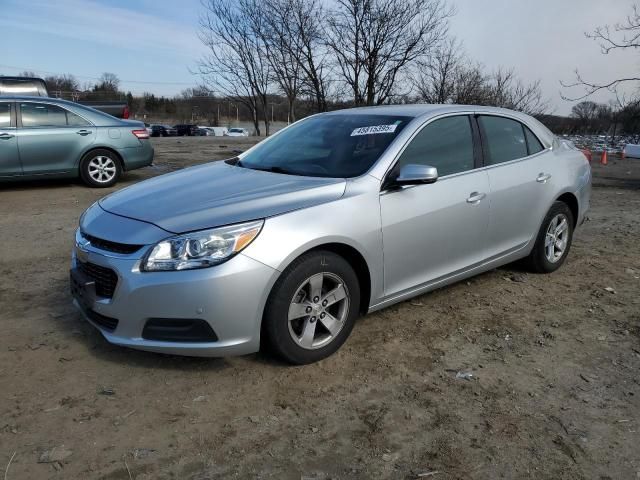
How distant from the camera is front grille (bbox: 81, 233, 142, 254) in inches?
116

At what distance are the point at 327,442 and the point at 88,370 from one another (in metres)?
1.54

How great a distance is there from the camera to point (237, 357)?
331cm

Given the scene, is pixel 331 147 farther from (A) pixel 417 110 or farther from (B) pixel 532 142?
(B) pixel 532 142

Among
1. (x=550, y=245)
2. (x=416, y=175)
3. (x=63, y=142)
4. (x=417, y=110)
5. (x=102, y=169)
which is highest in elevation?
(x=417, y=110)

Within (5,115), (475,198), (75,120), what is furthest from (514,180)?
(5,115)

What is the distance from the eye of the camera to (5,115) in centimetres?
818

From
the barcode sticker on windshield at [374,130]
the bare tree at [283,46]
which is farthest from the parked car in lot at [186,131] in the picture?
the barcode sticker on windshield at [374,130]

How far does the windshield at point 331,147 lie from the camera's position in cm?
367

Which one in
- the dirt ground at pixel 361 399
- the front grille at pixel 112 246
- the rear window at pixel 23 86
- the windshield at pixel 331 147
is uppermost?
the rear window at pixel 23 86

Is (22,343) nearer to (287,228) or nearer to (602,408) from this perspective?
(287,228)

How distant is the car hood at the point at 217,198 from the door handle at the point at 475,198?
3.64ft

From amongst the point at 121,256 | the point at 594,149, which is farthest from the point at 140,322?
the point at 594,149

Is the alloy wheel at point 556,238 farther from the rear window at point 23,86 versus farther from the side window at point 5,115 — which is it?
the rear window at point 23,86

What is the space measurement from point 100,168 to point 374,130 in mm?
6587
